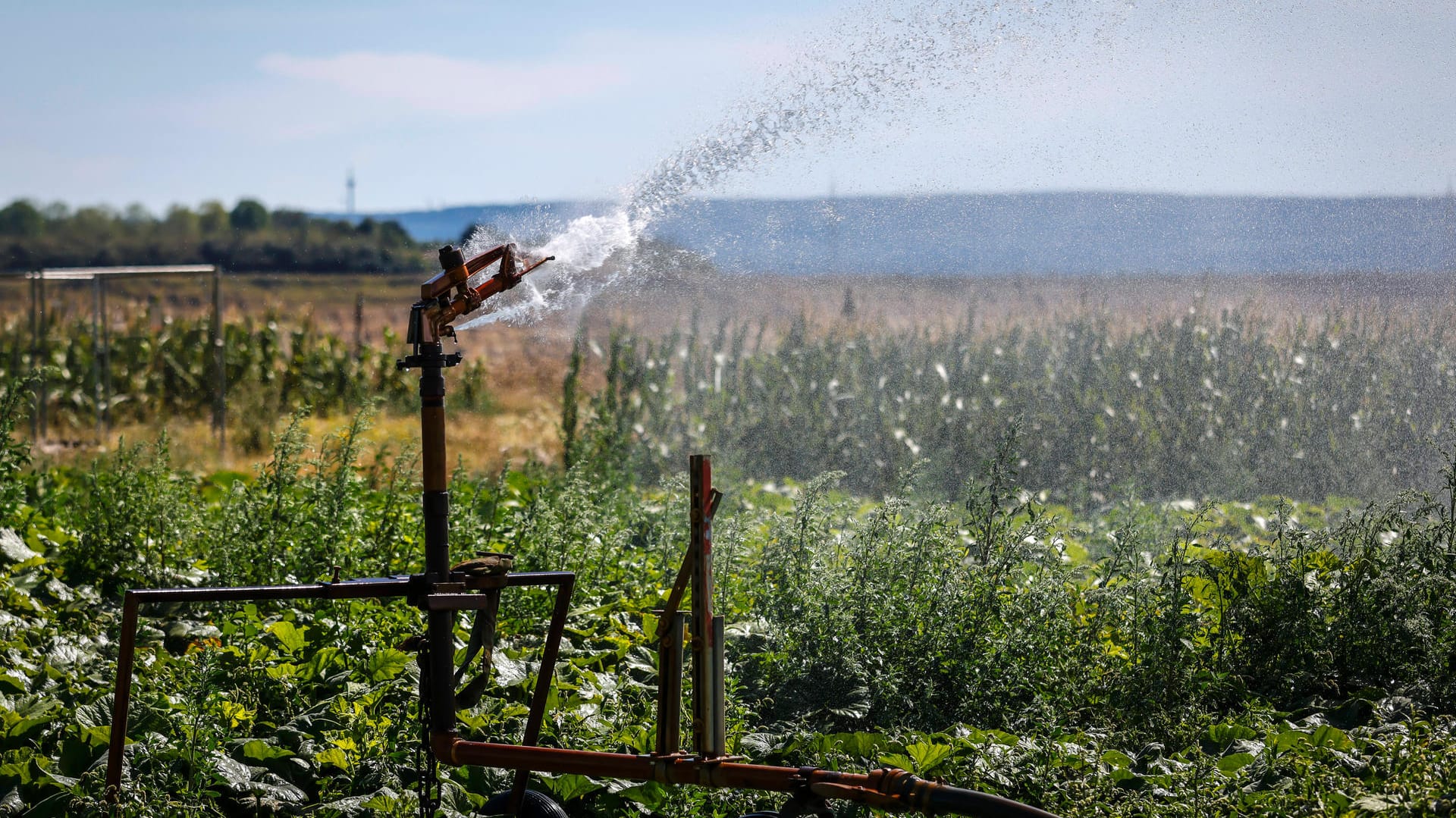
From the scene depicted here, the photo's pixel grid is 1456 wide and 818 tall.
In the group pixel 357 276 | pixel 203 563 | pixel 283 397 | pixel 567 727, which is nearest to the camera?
pixel 567 727

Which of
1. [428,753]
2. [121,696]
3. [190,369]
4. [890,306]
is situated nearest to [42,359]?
[190,369]

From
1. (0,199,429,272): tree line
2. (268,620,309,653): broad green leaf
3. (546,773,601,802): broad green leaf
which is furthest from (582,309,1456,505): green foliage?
(0,199,429,272): tree line

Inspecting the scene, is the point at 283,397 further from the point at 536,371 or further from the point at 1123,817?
the point at 1123,817

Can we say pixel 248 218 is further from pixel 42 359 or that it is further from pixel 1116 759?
pixel 1116 759

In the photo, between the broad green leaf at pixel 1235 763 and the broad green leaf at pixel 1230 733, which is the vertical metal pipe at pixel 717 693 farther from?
the broad green leaf at pixel 1230 733

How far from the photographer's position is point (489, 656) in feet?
8.43

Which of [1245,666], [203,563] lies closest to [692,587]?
[1245,666]

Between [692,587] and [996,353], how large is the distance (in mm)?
4867

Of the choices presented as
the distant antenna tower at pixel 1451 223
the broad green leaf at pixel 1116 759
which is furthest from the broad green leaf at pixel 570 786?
the distant antenna tower at pixel 1451 223

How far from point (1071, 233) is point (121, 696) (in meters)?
4.93

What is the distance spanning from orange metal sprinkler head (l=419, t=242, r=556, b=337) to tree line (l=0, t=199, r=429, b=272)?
1363cm

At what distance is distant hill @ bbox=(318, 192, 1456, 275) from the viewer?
562cm

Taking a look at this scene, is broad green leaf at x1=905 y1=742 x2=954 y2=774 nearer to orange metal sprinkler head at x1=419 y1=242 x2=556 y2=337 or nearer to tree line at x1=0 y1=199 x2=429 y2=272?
orange metal sprinkler head at x1=419 y1=242 x2=556 y2=337

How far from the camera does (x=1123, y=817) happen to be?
2785mm
